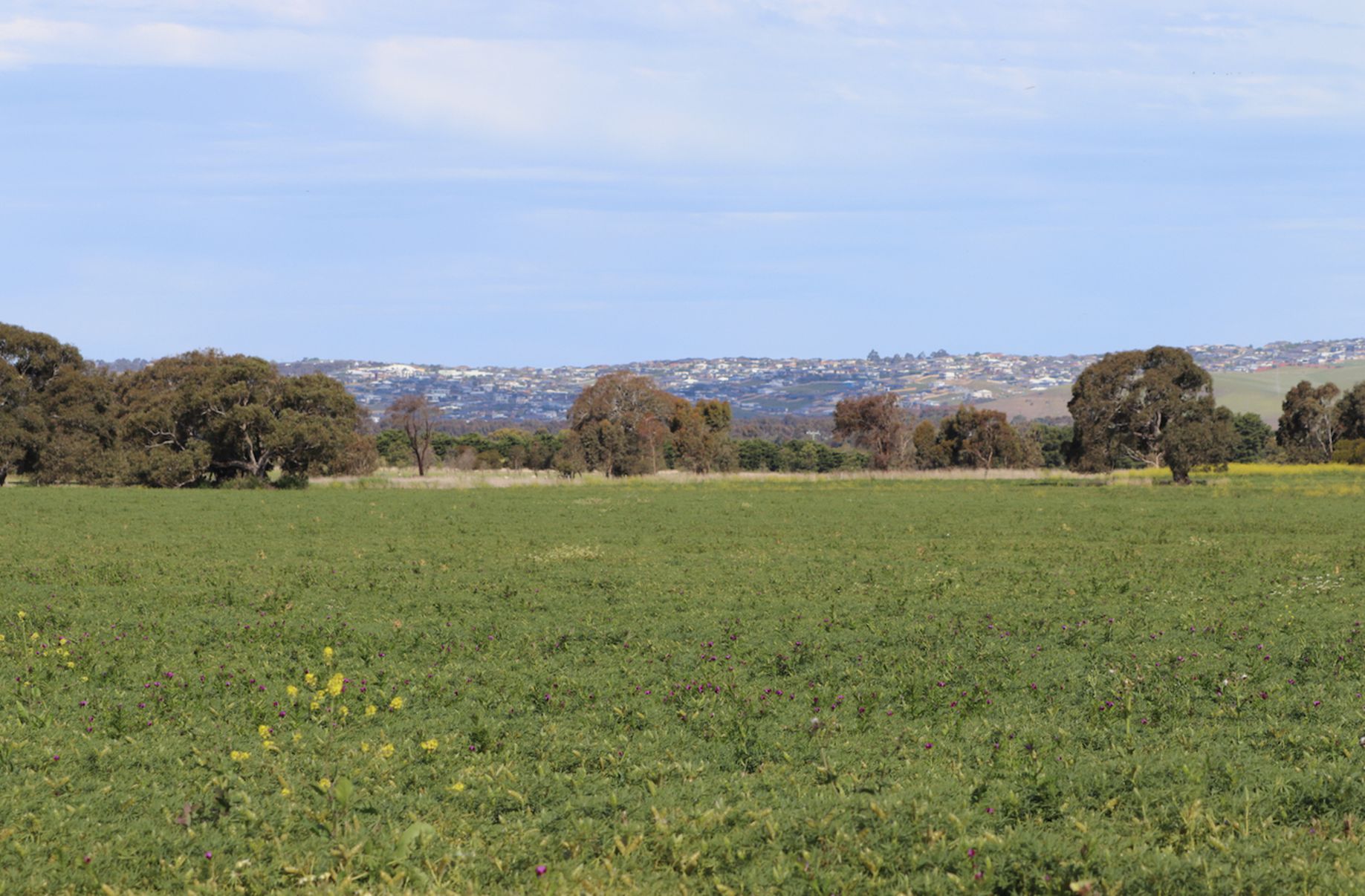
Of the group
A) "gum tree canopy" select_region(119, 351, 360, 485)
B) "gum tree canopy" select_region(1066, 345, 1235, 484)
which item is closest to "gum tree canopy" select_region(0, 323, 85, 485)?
"gum tree canopy" select_region(119, 351, 360, 485)

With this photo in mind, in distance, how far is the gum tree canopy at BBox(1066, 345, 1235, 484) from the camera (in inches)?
2133

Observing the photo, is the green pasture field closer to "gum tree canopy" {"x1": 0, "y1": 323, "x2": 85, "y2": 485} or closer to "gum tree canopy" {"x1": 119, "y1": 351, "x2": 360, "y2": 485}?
"gum tree canopy" {"x1": 119, "y1": 351, "x2": 360, "y2": 485}

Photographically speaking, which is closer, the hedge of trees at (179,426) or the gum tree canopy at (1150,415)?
the gum tree canopy at (1150,415)

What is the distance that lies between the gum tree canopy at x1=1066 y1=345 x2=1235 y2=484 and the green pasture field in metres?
35.7

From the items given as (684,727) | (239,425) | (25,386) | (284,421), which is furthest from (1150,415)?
(25,386)

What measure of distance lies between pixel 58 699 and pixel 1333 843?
11.0m

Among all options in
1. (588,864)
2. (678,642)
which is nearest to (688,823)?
(588,864)

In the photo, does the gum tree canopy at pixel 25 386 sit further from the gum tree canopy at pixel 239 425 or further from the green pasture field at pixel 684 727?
the green pasture field at pixel 684 727

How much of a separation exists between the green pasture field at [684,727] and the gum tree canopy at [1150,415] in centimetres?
3570

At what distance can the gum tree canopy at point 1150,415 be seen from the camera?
2133 inches

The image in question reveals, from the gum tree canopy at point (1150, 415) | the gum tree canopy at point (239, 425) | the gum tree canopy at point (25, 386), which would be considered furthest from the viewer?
the gum tree canopy at point (25, 386)

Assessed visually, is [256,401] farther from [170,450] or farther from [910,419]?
[910,419]

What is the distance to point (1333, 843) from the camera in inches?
277

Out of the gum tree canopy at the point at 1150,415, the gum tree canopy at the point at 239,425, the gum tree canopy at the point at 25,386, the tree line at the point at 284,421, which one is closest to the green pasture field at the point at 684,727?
the gum tree canopy at the point at 1150,415
